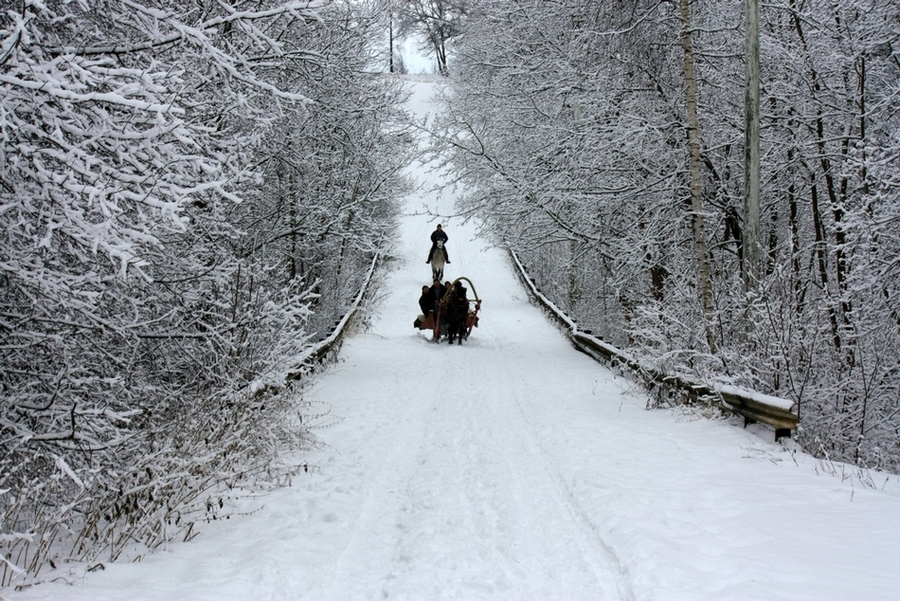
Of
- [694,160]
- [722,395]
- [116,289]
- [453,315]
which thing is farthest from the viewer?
[453,315]

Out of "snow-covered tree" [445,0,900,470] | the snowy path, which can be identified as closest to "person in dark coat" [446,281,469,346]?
"snow-covered tree" [445,0,900,470]

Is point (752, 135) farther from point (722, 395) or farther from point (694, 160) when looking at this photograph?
point (722, 395)

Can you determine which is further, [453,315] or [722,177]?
[453,315]

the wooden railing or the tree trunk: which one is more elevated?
the tree trunk

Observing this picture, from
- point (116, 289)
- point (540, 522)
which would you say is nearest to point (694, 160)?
point (540, 522)

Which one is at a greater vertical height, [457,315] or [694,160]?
[694,160]

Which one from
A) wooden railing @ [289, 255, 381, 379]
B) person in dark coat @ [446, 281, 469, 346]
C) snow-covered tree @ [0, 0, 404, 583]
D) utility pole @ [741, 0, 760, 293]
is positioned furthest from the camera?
person in dark coat @ [446, 281, 469, 346]

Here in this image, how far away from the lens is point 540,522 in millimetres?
5043

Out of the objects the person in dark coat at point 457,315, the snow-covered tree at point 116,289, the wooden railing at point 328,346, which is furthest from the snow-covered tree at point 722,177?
the snow-covered tree at point 116,289

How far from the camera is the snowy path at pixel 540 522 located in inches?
154

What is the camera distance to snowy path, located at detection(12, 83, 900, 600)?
154 inches

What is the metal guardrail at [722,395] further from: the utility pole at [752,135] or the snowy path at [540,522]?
the utility pole at [752,135]

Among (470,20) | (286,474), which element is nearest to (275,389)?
(286,474)

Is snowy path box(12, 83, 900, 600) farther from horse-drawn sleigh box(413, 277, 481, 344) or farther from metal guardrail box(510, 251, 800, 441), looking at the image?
horse-drawn sleigh box(413, 277, 481, 344)
